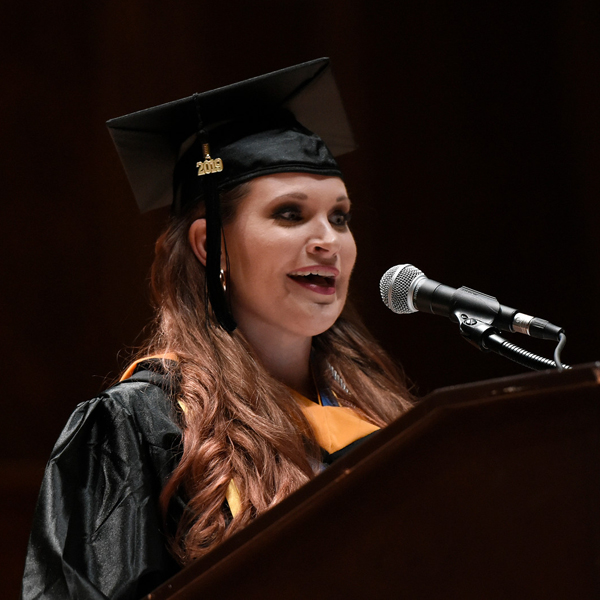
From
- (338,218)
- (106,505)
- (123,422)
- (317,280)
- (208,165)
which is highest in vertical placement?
(208,165)

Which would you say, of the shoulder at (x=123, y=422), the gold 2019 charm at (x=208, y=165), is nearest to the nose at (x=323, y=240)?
the gold 2019 charm at (x=208, y=165)

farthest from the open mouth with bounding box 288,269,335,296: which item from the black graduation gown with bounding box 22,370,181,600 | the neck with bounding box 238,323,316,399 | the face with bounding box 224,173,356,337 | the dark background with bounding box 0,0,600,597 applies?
the dark background with bounding box 0,0,600,597

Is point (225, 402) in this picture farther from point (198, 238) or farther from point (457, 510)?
point (457, 510)

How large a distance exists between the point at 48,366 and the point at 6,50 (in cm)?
97

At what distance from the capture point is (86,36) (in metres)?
2.37

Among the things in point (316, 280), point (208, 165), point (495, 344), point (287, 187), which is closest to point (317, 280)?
point (316, 280)

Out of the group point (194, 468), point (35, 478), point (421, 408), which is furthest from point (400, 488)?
→ point (35, 478)

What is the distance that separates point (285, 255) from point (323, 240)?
0.09 metres

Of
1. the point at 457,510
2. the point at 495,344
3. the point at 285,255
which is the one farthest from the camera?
the point at 285,255

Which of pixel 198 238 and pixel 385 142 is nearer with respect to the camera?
pixel 198 238

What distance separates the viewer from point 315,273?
1562 millimetres

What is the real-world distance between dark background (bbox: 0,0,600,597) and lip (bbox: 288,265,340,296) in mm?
942

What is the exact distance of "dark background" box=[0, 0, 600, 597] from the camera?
2.32m

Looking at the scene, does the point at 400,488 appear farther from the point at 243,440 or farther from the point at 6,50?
the point at 6,50
